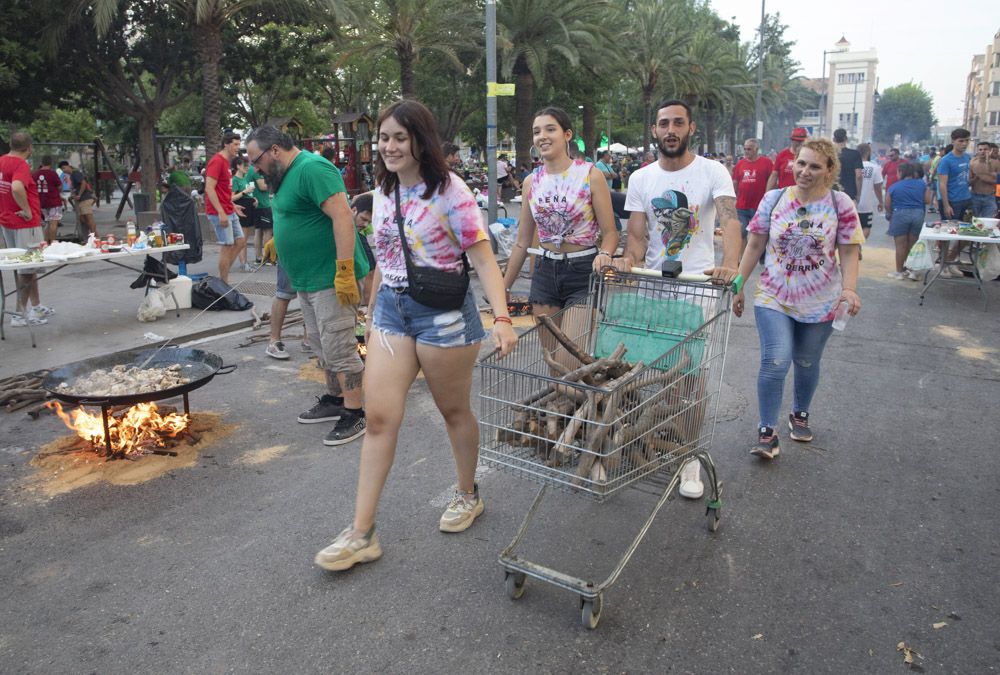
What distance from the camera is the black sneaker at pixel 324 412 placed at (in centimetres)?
564

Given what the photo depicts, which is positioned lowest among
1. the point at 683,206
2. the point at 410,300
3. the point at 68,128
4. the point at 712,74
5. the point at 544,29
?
the point at 410,300

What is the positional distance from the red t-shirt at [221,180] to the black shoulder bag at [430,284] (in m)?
7.64

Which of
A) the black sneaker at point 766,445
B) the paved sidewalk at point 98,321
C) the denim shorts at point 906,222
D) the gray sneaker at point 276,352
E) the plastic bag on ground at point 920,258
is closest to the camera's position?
the black sneaker at point 766,445

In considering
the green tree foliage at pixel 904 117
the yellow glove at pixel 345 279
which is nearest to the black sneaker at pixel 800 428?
the yellow glove at pixel 345 279

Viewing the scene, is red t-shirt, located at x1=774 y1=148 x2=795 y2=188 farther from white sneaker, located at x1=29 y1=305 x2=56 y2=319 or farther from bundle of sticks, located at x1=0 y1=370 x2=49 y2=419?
white sneaker, located at x1=29 y1=305 x2=56 y2=319

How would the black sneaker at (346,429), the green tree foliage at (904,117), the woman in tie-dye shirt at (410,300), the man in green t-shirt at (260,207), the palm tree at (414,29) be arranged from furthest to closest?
the green tree foliage at (904,117), the palm tree at (414,29), the man in green t-shirt at (260,207), the black sneaker at (346,429), the woman in tie-dye shirt at (410,300)

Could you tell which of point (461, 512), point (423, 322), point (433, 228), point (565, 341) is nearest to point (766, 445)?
point (565, 341)

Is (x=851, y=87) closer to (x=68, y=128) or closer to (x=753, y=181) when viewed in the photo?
(x=68, y=128)

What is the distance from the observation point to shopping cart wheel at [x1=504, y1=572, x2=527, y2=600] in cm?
325

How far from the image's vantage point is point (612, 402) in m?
2.99

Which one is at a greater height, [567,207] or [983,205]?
[567,207]

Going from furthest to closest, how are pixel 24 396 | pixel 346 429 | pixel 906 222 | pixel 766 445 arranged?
1. pixel 906 222
2. pixel 24 396
3. pixel 346 429
4. pixel 766 445

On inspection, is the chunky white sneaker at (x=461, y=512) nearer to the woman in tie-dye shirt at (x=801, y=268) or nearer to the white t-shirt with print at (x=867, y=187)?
the woman in tie-dye shirt at (x=801, y=268)

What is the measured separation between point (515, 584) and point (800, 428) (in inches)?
108
